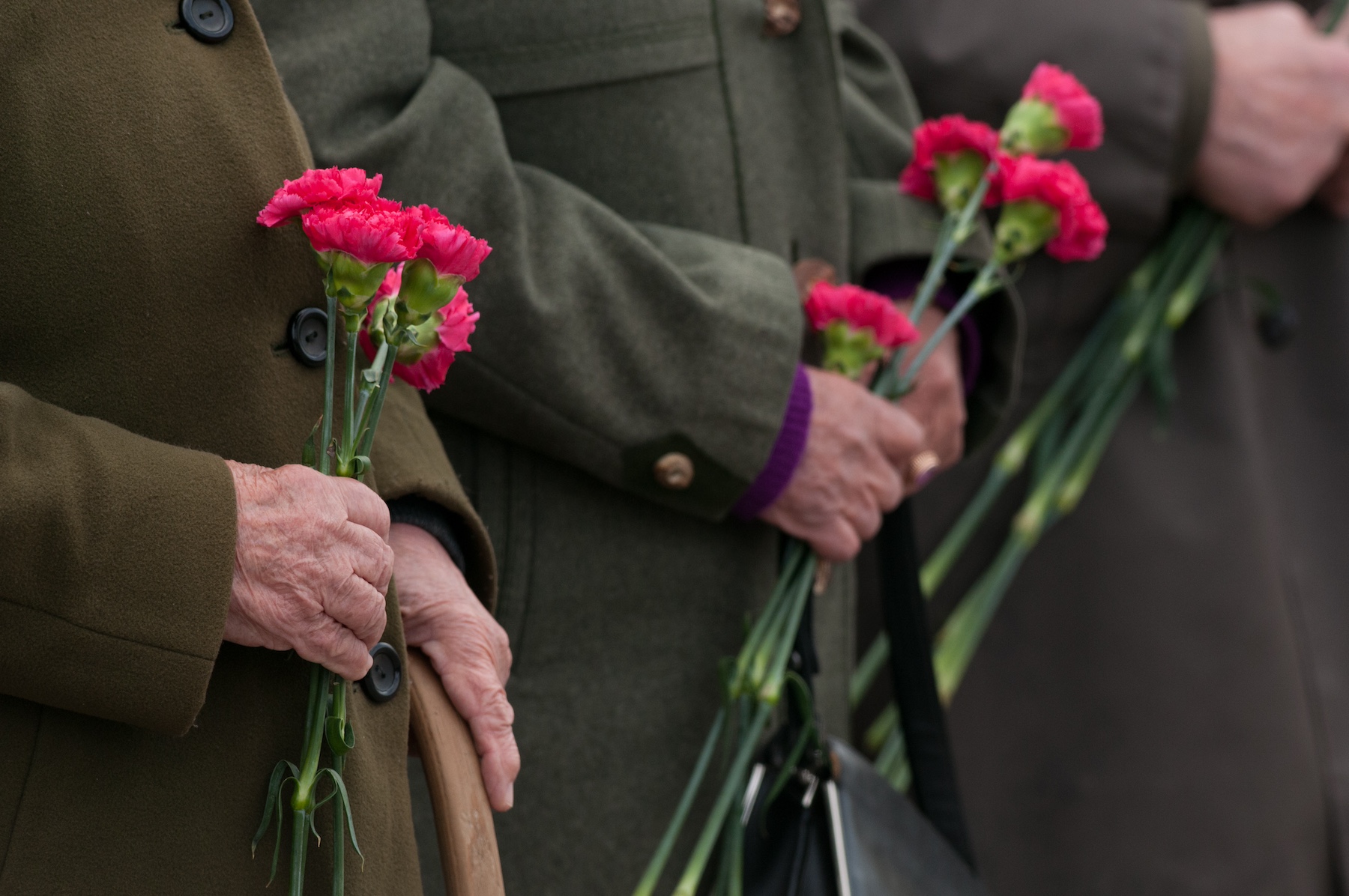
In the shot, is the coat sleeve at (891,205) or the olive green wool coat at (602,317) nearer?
the olive green wool coat at (602,317)

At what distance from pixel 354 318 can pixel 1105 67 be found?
121cm

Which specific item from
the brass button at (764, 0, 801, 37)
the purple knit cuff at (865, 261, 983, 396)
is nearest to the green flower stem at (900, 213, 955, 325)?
the purple knit cuff at (865, 261, 983, 396)

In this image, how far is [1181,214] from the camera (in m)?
1.80

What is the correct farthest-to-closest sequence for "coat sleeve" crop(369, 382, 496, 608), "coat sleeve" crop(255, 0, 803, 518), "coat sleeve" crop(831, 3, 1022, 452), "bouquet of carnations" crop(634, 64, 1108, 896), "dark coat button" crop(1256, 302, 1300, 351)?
"dark coat button" crop(1256, 302, 1300, 351)
"coat sleeve" crop(831, 3, 1022, 452)
"bouquet of carnations" crop(634, 64, 1108, 896)
"coat sleeve" crop(255, 0, 803, 518)
"coat sleeve" crop(369, 382, 496, 608)

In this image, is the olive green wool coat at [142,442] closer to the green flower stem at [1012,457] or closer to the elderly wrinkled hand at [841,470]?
the elderly wrinkled hand at [841,470]

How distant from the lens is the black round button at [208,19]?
28.7 inches

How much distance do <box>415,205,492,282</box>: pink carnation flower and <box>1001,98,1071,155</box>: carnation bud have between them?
673mm

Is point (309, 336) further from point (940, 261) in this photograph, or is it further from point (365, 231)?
point (940, 261)

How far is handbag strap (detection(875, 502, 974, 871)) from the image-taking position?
1.27 m

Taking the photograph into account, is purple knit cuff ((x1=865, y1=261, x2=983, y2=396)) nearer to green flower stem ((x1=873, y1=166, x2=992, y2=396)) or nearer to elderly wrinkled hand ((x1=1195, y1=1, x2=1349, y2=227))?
green flower stem ((x1=873, y1=166, x2=992, y2=396))

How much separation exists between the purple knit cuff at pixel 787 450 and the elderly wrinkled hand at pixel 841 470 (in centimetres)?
1

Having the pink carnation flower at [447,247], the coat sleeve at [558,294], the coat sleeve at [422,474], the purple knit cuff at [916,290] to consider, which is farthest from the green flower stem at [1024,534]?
the pink carnation flower at [447,247]

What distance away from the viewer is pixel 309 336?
0.76 meters

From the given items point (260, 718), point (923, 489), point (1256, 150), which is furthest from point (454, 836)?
point (1256, 150)
